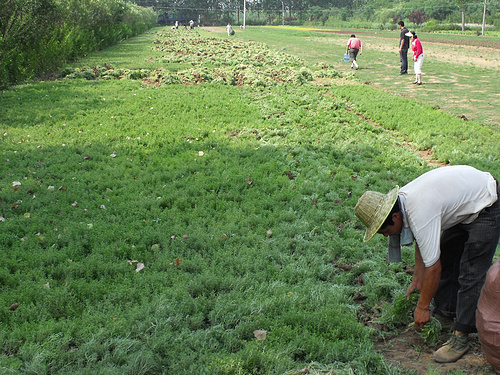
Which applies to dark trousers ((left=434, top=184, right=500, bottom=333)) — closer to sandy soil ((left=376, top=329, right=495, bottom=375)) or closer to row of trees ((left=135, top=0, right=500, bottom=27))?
sandy soil ((left=376, top=329, right=495, bottom=375))

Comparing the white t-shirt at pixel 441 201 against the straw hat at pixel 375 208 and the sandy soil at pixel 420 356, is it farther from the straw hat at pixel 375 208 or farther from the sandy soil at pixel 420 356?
the sandy soil at pixel 420 356

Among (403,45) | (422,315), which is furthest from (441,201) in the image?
(403,45)

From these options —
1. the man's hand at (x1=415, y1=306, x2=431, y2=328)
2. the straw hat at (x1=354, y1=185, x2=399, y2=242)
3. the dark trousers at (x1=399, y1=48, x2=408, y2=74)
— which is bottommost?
the man's hand at (x1=415, y1=306, x2=431, y2=328)

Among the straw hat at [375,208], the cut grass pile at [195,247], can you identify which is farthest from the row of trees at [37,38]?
the straw hat at [375,208]

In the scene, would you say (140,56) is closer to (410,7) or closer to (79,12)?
(79,12)

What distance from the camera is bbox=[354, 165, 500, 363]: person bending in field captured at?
10.8 feet

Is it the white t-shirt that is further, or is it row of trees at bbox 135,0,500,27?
row of trees at bbox 135,0,500,27

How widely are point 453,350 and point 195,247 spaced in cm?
288

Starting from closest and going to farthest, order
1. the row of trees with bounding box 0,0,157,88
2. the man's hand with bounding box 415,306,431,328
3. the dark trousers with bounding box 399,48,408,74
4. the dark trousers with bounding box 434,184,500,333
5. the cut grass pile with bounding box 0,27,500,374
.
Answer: the dark trousers with bounding box 434,184,500,333
the man's hand with bounding box 415,306,431,328
the cut grass pile with bounding box 0,27,500,374
the row of trees with bounding box 0,0,157,88
the dark trousers with bounding box 399,48,408,74

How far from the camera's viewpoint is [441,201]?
3.31m

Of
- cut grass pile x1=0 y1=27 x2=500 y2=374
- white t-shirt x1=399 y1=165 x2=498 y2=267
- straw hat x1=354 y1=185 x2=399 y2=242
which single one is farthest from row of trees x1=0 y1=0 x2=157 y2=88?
white t-shirt x1=399 y1=165 x2=498 y2=267

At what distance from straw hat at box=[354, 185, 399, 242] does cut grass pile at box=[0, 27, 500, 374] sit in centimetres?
99

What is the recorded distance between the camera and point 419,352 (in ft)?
12.5

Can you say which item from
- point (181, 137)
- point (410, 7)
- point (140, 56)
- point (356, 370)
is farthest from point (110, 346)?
point (410, 7)
